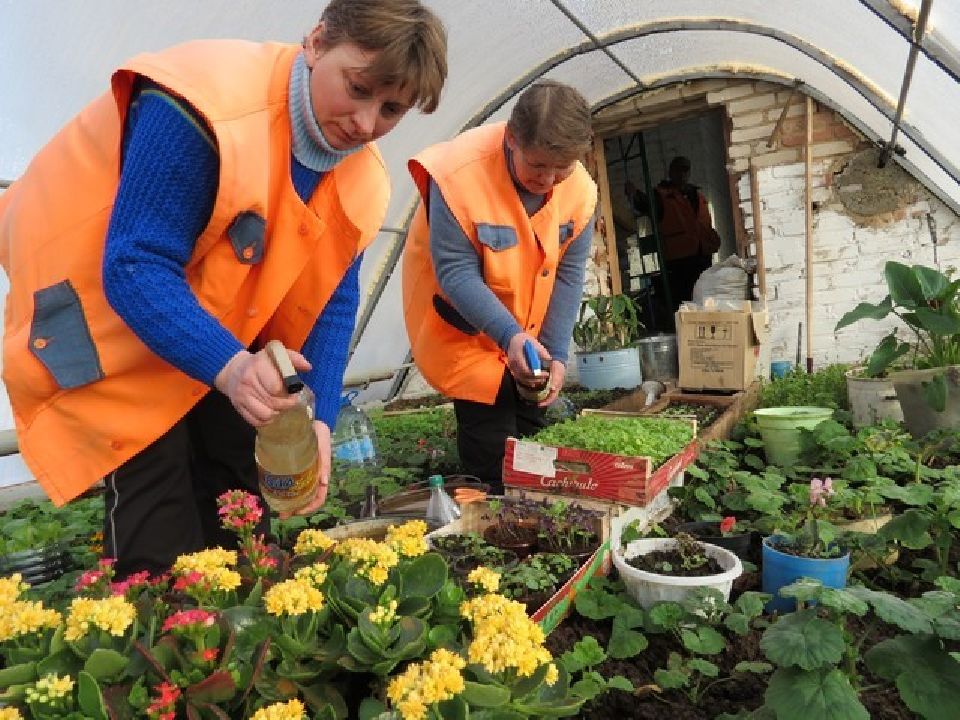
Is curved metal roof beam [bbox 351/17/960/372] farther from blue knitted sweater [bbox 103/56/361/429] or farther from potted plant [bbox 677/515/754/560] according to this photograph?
blue knitted sweater [bbox 103/56/361/429]

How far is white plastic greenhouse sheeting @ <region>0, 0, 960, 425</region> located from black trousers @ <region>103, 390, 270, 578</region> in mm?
1597

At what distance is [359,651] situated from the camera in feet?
2.83

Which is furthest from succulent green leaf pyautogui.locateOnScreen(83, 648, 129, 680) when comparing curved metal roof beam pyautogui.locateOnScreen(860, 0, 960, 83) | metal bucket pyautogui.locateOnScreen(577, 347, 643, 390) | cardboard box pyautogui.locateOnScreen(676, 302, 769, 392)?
metal bucket pyautogui.locateOnScreen(577, 347, 643, 390)

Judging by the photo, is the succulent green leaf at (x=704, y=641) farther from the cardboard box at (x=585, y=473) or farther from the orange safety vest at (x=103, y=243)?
the orange safety vest at (x=103, y=243)

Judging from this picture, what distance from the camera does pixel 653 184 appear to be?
9109mm

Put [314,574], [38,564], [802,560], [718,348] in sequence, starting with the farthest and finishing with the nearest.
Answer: [718,348]
[38,564]
[802,560]
[314,574]

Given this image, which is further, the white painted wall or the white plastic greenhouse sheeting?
the white painted wall

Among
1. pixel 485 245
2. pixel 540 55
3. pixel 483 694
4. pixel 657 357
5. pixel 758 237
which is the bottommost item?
pixel 657 357

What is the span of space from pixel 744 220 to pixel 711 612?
537 centimetres

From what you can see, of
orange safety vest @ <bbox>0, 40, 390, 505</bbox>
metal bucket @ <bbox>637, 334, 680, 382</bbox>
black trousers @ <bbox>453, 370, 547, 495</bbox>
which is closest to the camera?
orange safety vest @ <bbox>0, 40, 390, 505</bbox>

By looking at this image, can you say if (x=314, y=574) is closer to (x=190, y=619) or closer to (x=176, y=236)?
(x=190, y=619)

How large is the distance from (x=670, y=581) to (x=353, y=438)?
2.33 m

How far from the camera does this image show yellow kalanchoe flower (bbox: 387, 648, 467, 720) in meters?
0.72

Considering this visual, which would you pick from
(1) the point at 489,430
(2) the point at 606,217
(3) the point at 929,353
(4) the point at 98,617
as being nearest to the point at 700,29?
(2) the point at 606,217
